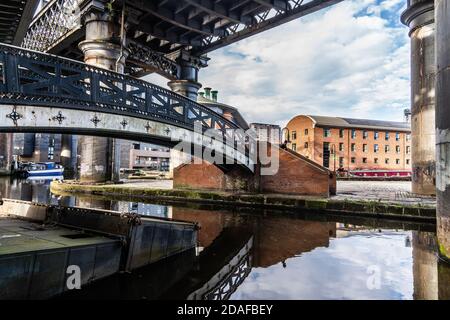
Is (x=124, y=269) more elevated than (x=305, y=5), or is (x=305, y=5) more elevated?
(x=305, y=5)

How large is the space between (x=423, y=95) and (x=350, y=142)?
31.1 m

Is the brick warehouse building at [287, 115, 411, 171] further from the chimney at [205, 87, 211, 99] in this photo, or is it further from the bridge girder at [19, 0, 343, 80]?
the bridge girder at [19, 0, 343, 80]

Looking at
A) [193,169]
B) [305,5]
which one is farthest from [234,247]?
[305,5]

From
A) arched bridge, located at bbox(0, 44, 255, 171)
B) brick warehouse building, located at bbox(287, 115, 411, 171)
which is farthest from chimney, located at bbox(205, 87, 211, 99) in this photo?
arched bridge, located at bbox(0, 44, 255, 171)

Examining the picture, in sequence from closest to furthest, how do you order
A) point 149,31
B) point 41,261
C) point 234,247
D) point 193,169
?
point 41,261 → point 234,247 → point 193,169 → point 149,31

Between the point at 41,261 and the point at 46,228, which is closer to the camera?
the point at 41,261

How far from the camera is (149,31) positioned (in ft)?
70.6

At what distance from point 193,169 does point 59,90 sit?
11.7 m

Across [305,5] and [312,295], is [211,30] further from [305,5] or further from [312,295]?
[312,295]

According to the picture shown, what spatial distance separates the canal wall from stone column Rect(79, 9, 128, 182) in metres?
1.29

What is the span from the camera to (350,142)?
45.0 meters

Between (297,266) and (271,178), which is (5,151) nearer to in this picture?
(271,178)

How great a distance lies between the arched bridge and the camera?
23.0 ft

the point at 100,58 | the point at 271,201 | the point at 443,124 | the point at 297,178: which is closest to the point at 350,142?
the point at 297,178
